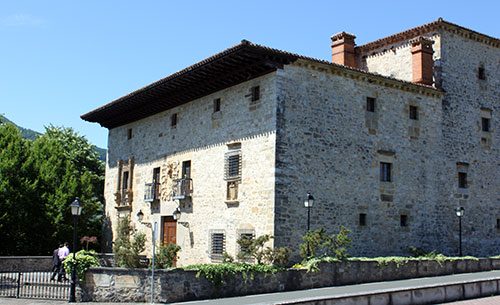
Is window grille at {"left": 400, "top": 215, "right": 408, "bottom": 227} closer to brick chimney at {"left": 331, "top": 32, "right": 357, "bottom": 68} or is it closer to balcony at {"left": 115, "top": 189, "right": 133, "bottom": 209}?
brick chimney at {"left": 331, "top": 32, "right": 357, "bottom": 68}

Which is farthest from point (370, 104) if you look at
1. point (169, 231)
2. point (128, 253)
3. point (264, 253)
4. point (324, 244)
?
point (128, 253)

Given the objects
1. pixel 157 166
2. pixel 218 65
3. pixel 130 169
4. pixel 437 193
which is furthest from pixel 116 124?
pixel 437 193

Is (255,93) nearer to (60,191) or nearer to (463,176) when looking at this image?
(463,176)

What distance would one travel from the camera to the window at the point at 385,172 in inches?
861

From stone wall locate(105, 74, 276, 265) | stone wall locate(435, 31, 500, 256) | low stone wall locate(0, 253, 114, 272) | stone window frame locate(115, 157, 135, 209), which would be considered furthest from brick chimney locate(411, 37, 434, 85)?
low stone wall locate(0, 253, 114, 272)

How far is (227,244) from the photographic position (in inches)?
829

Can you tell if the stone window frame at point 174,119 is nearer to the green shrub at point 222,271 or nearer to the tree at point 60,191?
the tree at point 60,191

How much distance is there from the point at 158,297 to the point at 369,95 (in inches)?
456

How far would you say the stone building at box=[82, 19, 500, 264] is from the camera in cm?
1964

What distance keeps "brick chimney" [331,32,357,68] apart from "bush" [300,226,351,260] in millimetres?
10317

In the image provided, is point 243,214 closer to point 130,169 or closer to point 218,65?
point 218,65

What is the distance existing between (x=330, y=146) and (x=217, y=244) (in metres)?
5.76

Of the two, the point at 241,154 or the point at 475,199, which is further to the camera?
the point at 475,199

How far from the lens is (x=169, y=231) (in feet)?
81.8
